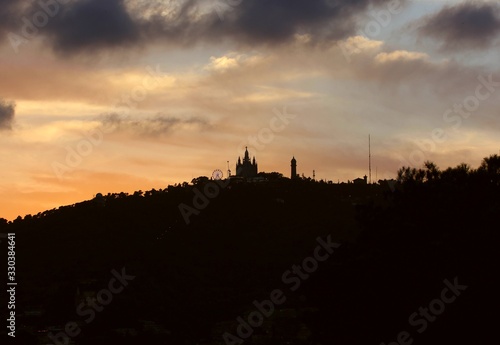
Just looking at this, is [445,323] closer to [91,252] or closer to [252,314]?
[252,314]

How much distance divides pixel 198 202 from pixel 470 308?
377ft

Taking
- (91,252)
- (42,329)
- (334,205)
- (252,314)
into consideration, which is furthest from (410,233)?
(334,205)
